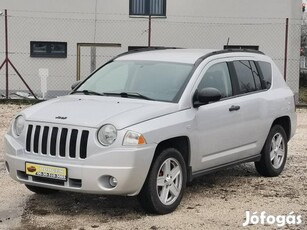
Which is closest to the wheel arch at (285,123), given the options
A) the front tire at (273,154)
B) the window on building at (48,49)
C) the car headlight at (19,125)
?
the front tire at (273,154)

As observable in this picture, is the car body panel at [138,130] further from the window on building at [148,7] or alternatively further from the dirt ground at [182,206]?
the window on building at [148,7]

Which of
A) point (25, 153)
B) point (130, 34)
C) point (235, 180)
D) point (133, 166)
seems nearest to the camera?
point (133, 166)

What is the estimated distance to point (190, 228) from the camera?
542cm

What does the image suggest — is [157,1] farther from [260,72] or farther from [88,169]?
[88,169]

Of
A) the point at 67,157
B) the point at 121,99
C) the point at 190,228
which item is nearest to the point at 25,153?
the point at 67,157

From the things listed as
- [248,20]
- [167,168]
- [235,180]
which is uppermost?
[248,20]

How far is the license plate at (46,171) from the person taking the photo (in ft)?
18.0

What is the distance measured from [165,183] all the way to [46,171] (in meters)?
1.21

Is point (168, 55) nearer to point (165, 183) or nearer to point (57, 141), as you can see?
point (165, 183)

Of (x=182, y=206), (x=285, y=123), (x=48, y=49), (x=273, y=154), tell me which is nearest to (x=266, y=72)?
(x=285, y=123)

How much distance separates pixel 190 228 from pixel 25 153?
72.2 inches

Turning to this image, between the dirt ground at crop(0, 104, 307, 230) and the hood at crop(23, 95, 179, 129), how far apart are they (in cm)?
98

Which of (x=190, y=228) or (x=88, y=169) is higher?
(x=88, y=169)

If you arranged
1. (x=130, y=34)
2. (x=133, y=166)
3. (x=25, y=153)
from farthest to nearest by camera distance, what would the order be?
(x=130, y=34)
(x=25, y=153)
(x=133, y=166)
